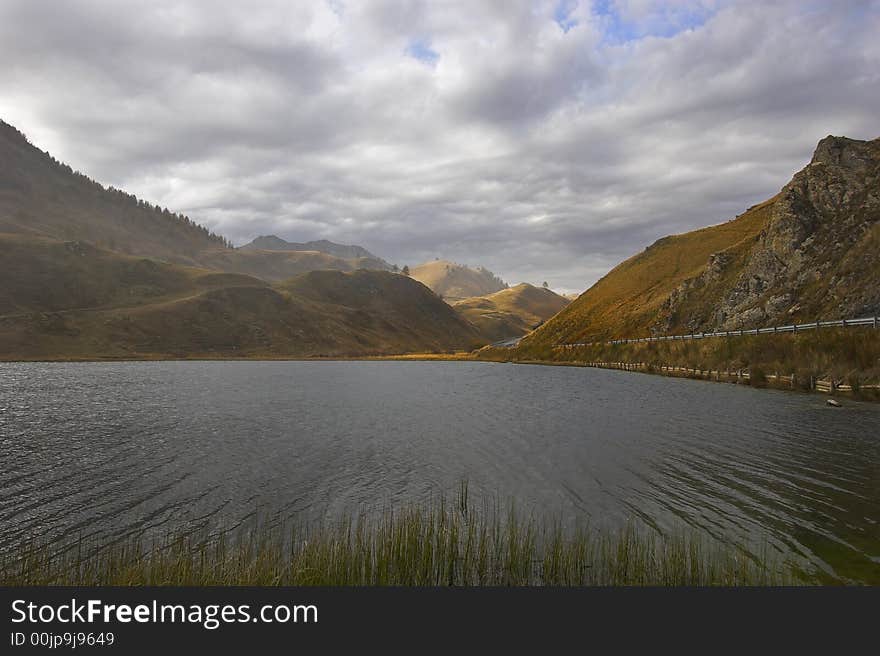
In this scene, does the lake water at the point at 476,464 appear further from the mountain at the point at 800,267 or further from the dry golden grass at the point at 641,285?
the dry golden grass at the point at 641,285

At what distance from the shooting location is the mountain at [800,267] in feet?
200

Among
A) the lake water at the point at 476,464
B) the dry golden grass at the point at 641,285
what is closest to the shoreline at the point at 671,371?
the lake water at the point at 476,464

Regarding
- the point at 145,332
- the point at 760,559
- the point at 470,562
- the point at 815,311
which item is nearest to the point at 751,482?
the point at 760,559

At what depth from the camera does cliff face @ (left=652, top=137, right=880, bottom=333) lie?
60.0m

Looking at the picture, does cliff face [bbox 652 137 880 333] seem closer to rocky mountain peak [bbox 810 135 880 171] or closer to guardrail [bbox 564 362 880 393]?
rocky mountain peak [bbox 810 135 880 171]

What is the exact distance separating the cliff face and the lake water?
25.9 meters

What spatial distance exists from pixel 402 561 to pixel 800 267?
3405 inches

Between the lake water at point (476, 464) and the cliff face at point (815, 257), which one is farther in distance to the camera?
the cliff face at point (815, 257)

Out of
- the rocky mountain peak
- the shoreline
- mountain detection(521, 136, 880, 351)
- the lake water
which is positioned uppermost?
the rocky mountain peak

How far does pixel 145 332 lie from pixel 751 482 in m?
202

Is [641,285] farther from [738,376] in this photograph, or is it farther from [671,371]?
[738,376]

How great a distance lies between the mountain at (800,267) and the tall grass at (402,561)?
183 ft

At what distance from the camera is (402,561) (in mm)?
11820

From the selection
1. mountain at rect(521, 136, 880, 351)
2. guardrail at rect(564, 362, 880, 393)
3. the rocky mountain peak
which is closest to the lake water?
guardrail at rect(564, 362, 880, 393)
